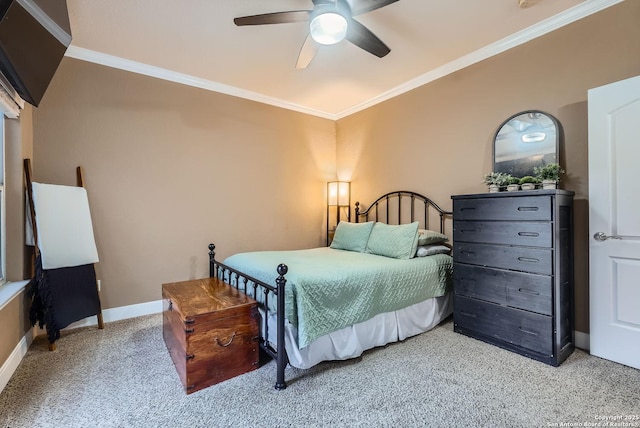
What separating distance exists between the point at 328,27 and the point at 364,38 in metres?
0.34

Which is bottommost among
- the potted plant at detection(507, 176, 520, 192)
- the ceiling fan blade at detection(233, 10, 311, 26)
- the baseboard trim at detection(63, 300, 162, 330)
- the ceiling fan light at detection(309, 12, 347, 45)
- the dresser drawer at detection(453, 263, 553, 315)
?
the baseboard trim at detection(63, 300, 162, 330)

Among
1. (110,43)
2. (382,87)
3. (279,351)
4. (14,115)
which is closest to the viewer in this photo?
(279,351)

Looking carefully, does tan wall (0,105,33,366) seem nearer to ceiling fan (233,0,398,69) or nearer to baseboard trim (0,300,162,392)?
baseboard trim (0,300,162,392)

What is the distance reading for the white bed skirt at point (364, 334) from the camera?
78.4 inches

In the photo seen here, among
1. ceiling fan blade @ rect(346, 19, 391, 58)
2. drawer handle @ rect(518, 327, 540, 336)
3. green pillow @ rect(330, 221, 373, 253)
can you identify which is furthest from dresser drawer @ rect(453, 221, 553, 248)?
ceiling fan blade @ rect(346, 19, 391, 58)

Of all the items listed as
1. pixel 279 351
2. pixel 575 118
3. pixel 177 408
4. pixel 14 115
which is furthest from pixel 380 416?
pixel 14 115

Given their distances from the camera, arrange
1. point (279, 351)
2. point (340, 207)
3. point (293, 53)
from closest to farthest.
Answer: point (279, 351) < point (293, 53) < point (340, 207)

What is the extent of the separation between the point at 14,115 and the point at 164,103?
1.28 m

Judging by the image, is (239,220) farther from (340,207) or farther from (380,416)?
(380,416)

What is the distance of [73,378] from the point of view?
198 centimetres

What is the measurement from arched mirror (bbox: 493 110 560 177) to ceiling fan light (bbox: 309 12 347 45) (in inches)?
69.6

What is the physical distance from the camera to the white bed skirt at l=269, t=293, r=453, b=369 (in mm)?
1991

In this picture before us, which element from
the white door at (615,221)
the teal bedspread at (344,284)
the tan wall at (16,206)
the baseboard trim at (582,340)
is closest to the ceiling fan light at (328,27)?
the teal bedspread at (344,284)

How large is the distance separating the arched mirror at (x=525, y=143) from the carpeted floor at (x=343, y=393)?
155cm
